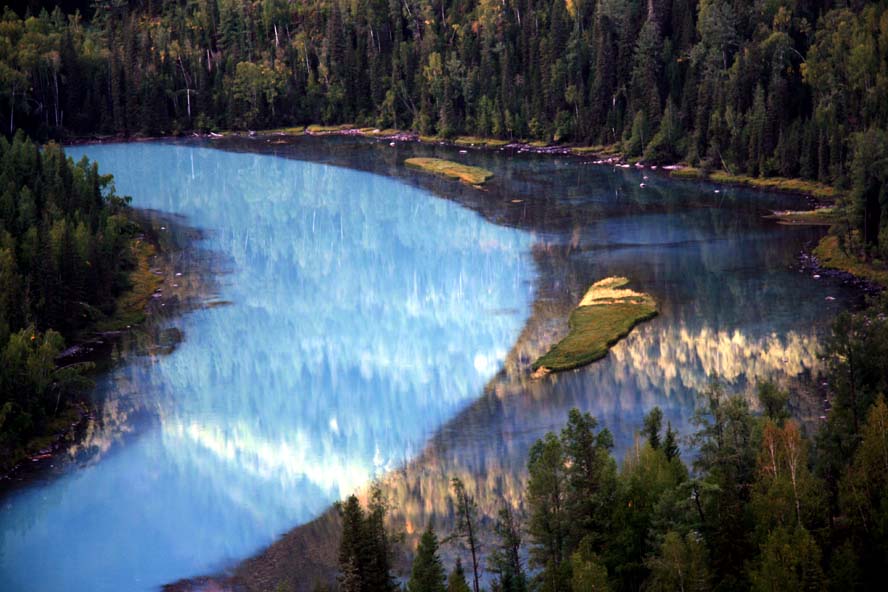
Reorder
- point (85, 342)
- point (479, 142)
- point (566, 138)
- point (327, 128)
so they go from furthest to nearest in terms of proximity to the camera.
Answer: point (327, 128) → point (479, 142) → point (566, 138) → point (85, 342)

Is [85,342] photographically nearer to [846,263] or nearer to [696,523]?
[696,523]

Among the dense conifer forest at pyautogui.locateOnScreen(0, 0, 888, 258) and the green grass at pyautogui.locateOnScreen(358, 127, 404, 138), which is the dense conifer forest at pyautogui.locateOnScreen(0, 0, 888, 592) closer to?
the dense conifer forest at pyautogui.locateOnScreen(0, 0, 888, 258)

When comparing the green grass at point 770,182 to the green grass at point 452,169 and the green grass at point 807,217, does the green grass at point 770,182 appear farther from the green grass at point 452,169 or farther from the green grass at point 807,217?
the green grass at point 452,169

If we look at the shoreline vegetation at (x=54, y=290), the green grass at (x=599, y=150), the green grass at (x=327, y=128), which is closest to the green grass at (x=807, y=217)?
the green grass at (x=599, y=150)

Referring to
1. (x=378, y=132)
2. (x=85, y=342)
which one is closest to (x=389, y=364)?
(x=85, y=342)

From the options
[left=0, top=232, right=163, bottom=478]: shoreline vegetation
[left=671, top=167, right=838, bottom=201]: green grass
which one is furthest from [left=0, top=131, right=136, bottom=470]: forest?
[left=671, top=167, right=838, bottom=201]: green grass

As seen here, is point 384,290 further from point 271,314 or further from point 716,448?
point 716,448
